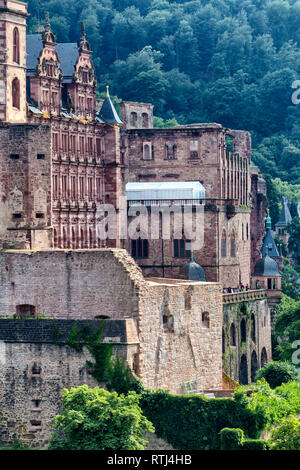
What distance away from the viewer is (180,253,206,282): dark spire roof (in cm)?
11744

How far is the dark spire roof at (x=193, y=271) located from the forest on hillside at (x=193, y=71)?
55.4 meters

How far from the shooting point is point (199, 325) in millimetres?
85875

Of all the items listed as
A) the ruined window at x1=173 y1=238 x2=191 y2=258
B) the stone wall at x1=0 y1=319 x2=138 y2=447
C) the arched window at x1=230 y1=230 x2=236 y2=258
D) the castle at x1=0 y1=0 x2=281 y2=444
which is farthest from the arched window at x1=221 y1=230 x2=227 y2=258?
the stone wall at x1=0 y1=319 x2=138 y2=447

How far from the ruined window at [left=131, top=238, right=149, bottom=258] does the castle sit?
93 mm

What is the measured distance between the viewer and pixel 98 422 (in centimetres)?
7644

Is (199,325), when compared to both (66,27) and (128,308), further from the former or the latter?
(66,27)

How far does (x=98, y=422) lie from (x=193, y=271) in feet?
138

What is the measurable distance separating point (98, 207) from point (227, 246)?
16.2 meters

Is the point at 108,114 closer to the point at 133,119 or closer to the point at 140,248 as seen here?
the point at 140,248

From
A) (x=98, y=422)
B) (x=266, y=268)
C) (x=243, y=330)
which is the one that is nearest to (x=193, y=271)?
(x=243, y=330)

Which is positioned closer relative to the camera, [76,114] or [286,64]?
[76,114]
